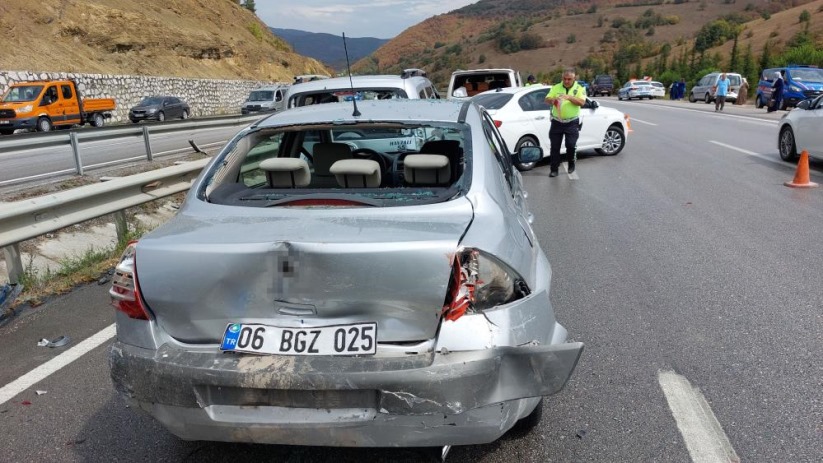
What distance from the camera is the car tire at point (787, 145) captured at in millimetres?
12570

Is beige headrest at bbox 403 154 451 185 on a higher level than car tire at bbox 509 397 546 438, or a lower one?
higher

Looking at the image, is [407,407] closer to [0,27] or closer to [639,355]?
[639,355]

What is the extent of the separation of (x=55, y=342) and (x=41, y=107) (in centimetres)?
2690

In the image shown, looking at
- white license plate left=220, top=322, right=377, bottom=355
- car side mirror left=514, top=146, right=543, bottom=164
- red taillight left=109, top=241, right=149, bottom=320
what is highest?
car side mirror left=514, top=146, right=543, bottom=164

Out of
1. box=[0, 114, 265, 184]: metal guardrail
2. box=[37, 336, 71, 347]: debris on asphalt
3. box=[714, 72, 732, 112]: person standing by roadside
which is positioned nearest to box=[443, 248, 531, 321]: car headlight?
box=[37, 336, 71, 347]: debris on asphalt

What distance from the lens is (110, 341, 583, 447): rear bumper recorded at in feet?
8.05

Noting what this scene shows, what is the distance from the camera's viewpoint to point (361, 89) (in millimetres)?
8109

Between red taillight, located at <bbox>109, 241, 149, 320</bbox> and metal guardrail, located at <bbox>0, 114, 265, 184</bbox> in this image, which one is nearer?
red taillight, located at <bbox>109, 241, 149, 320</bbox>

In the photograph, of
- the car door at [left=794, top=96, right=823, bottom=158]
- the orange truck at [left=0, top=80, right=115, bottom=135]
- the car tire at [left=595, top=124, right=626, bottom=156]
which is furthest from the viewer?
the orange truck at [left=0, top=80, right=115, bottom=135]

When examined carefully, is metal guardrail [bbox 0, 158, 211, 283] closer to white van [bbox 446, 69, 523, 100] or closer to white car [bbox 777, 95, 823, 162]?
white car [bbox 777, 95, 823, 162]

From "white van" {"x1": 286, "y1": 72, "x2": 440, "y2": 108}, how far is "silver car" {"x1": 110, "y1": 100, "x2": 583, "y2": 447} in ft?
17.8

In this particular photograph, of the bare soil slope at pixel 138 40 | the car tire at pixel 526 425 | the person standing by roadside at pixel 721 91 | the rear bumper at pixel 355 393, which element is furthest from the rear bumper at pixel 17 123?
the person standing by roadside at pixel 721 91

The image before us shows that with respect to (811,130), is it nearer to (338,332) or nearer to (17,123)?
(338,332)

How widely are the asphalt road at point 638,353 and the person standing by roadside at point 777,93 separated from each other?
70.1ft
